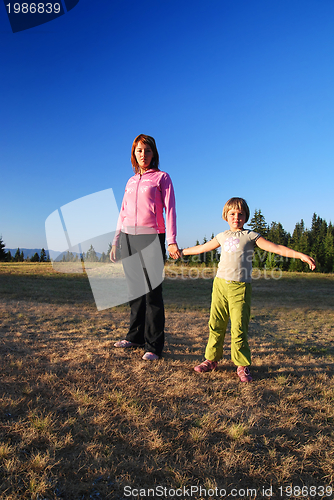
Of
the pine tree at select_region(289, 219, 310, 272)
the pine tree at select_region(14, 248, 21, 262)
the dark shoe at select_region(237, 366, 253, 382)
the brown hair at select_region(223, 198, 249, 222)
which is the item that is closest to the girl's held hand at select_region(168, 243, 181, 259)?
the brown hair at select_region(223, 198, 249, 222)

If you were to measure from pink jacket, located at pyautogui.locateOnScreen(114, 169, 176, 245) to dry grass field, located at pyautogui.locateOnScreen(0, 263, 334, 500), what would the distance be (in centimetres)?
148

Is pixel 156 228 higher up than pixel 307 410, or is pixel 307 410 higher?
pixel 156 228

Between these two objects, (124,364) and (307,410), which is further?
(124,364)

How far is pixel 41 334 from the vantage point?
14.1 ft

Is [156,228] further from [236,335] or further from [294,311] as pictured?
[294,311]

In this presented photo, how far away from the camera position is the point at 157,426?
1.92m

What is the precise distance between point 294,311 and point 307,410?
734 centimetres

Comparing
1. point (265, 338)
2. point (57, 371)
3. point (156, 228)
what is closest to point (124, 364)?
point (57, 371)

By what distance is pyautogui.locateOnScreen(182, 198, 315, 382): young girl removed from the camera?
112 inches

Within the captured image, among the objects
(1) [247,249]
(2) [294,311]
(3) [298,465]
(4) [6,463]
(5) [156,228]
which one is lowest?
(2) [294,311]

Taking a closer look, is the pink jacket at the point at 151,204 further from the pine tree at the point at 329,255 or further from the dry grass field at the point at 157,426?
the pine tree at the point at 329,255

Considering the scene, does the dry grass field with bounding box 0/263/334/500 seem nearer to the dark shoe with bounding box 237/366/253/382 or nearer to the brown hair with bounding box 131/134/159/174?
the dark shoe with bounding box 237/366/253/382

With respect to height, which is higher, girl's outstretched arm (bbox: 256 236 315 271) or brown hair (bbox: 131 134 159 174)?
brown hair (bbox: 131 134 159 174)

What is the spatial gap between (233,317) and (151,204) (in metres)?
1.51
